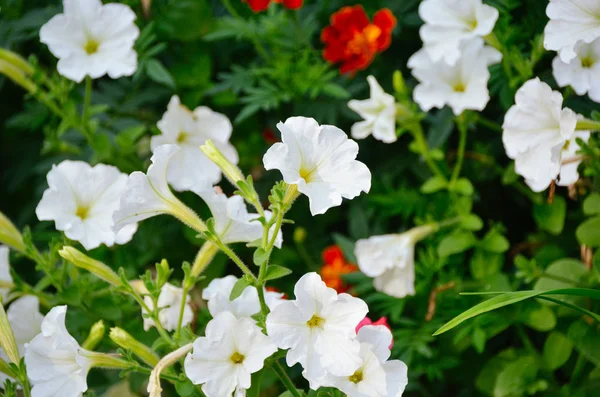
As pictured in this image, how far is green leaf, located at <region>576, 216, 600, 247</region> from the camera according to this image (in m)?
1.37

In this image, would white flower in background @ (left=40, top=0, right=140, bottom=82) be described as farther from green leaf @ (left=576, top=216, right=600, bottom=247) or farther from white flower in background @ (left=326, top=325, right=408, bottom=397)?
green leaf @ (left=576, top=216, right=600, bottom=247)

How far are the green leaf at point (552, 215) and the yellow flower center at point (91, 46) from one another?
0.92 m

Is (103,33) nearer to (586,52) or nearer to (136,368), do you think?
(136,368)

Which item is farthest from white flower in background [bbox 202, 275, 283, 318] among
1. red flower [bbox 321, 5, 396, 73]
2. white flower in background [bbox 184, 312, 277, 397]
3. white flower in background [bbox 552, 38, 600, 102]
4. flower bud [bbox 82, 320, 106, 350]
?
red flower [bbox 321, 5, 396, 73]

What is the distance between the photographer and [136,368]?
1.06 meters

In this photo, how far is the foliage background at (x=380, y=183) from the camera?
1.48m

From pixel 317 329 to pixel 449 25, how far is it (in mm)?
684

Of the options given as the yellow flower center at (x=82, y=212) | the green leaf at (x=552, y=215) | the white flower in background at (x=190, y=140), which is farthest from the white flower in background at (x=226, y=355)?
the green leaf at (x=552, y=215)

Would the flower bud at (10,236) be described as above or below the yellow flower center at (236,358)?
below

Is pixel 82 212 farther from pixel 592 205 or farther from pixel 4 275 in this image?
pixel 592 205

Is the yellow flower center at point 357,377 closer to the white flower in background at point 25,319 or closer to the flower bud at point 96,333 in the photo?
the flower bud at point 96,333

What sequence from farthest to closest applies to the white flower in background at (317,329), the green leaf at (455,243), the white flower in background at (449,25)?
the green leaf at (455,243) < the white flower in background at (449,25) < the white flower in background at (317,329)

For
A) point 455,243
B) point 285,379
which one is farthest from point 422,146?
point 285,379

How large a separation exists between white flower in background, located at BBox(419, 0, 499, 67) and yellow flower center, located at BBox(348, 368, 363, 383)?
2.07 feet
